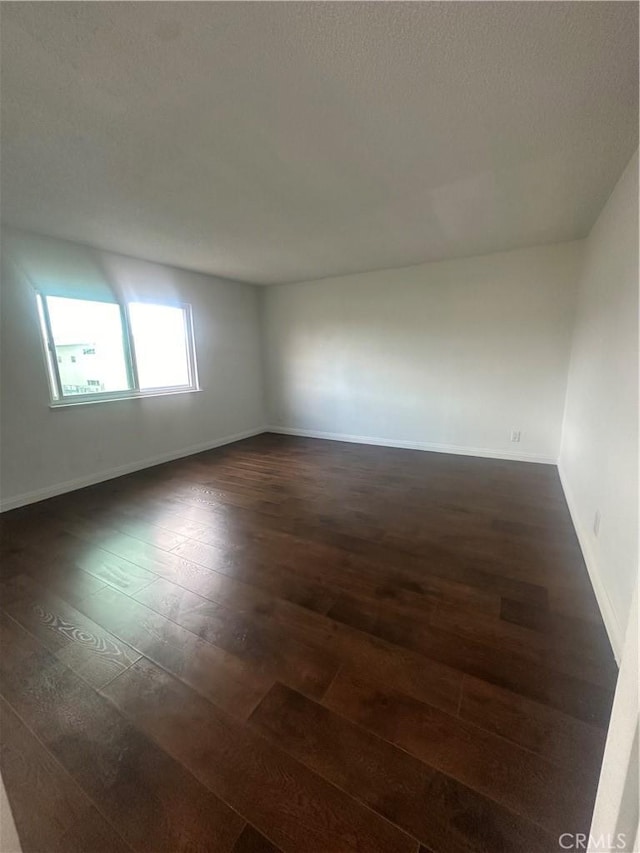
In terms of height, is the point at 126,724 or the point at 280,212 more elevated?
the point at 280,212

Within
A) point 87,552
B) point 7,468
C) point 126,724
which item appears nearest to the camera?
point 126,724

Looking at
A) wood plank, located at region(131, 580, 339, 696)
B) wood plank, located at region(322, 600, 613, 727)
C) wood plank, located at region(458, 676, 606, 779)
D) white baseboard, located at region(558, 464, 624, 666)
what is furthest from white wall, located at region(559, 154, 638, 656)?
wood plank, located at region(131, 580, 339, 696)

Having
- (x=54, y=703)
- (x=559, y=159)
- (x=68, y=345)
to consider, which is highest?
(x=559, y=159)

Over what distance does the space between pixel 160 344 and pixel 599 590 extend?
15.4 feet

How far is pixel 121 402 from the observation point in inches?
148

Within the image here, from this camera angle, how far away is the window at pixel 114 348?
3229 millimetres

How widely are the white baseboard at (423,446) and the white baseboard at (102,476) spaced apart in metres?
1.09

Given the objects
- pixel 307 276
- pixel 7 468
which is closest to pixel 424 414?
pixel 307 276

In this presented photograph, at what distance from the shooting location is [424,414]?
446cm

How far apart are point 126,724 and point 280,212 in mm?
3117

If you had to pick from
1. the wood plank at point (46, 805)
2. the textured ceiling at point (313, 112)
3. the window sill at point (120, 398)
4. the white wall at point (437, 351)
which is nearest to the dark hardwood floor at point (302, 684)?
the wood plank at point (46, 805)

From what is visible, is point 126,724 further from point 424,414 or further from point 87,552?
point 424,414

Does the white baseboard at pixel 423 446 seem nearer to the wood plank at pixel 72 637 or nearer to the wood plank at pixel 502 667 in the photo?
the wood plank at pixel 502 667

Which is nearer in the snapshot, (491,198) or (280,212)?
(491,198)
